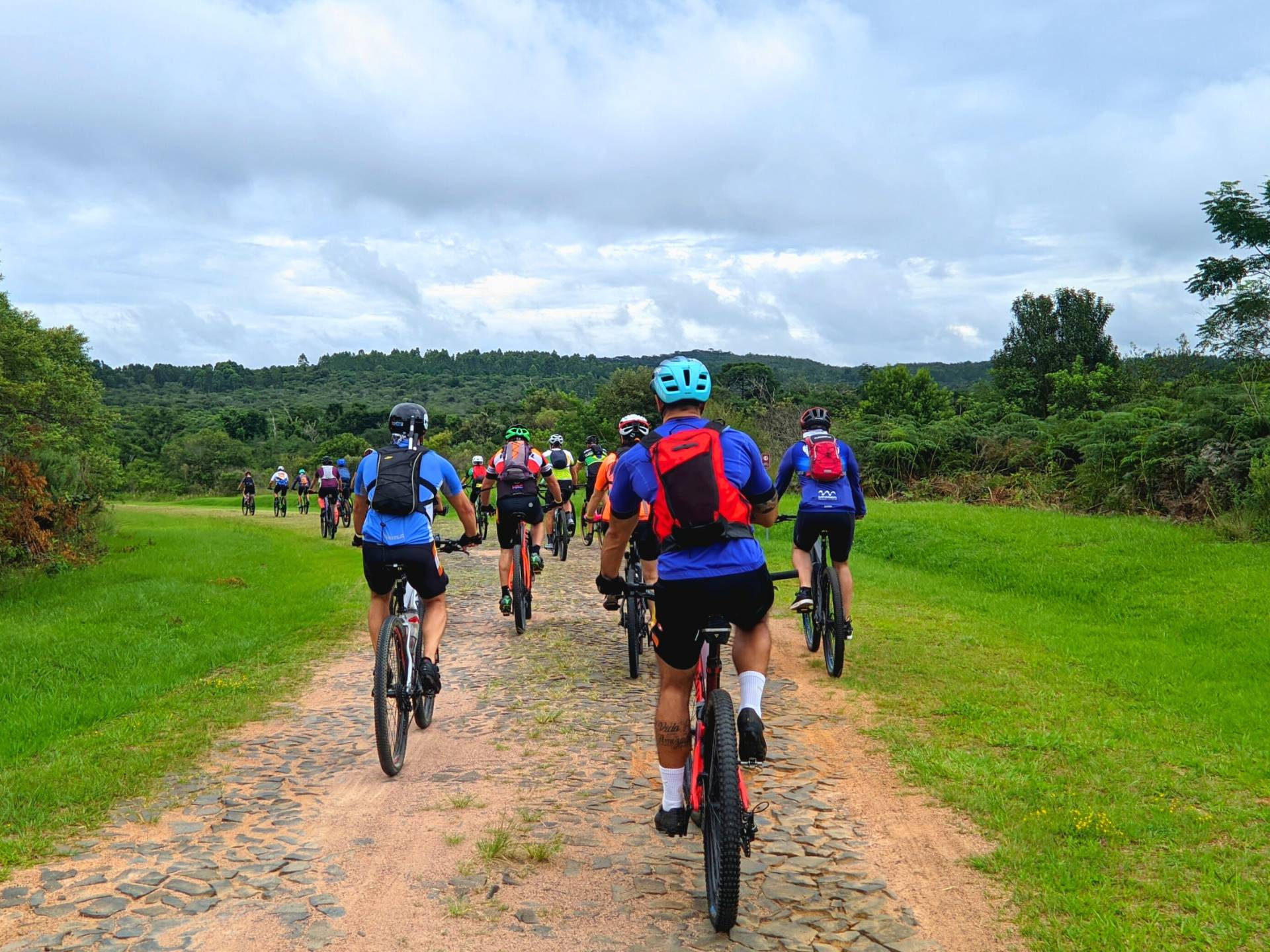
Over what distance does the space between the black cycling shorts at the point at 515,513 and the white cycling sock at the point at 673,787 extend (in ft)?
19.9

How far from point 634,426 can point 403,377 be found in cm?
16116

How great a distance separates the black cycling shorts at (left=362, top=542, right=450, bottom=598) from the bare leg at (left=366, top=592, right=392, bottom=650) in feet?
0.22

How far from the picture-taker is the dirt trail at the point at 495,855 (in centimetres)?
390

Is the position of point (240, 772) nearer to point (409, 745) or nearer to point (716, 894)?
point (409, 745)

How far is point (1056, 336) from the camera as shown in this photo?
57875mm

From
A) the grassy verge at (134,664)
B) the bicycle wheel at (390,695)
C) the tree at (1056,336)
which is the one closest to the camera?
the grassy verge at (134,664)

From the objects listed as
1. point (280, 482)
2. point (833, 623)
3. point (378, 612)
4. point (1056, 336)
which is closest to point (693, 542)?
point (378, 612)

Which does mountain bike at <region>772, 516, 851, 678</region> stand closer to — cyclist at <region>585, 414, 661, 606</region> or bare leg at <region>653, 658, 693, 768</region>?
cyclist at <region>585, 414, 661, 606</region>

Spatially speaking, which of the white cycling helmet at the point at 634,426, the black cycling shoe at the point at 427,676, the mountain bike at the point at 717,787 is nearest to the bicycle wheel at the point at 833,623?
the white cycling helmet at the point at 634,426

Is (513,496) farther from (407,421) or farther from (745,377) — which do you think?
(745,377)

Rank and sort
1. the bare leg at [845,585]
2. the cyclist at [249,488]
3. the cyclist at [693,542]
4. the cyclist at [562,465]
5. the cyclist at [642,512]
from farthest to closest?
1. the cyclist at [249,488]
2. the cyclist at [562,465]
3. the bare leg at [845,585]
4. the cyclist at [642,512]
5. the cyclist at [693,542]

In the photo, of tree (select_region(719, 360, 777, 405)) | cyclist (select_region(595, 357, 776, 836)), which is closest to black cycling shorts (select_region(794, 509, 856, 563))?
cyclist (select_region(595, 357, 776, 836))

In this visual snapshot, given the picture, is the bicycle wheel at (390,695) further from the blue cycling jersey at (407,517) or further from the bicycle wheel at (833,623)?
the bicycle wheel at (833,623)

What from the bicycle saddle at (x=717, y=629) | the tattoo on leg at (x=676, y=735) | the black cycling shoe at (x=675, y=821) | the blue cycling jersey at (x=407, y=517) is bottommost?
A: the black cycling shoe at (x=675, y=821)
